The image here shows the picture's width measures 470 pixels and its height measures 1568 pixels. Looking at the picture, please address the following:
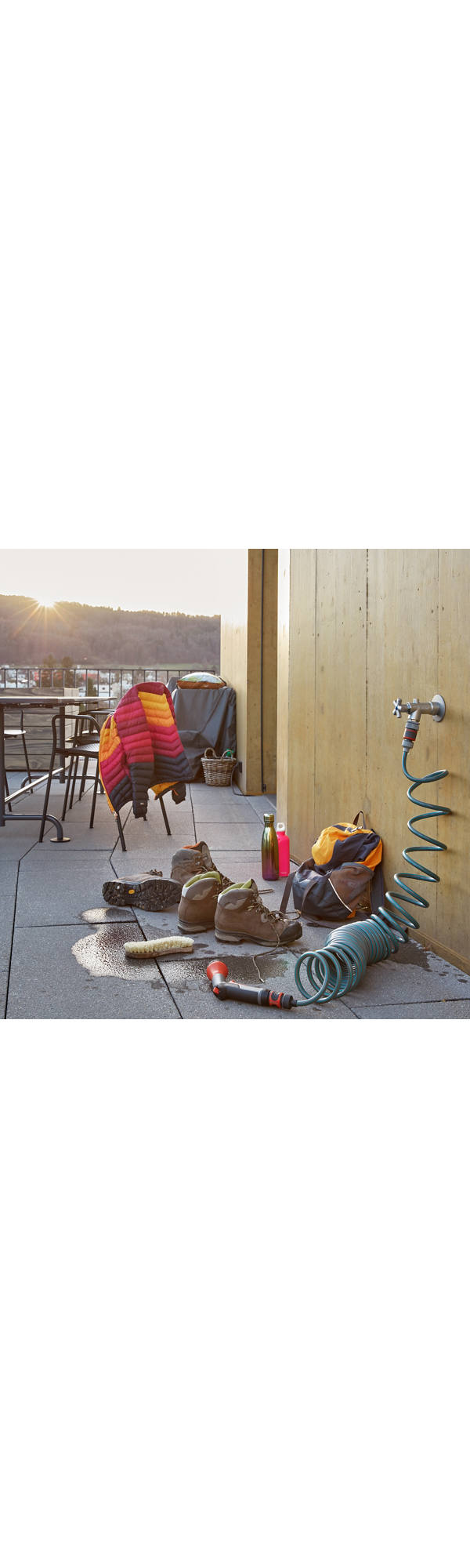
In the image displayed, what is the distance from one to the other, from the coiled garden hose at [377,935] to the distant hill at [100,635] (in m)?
7.98

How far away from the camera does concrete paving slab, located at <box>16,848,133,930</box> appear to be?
138 inches

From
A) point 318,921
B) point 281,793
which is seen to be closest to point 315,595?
point 281,793

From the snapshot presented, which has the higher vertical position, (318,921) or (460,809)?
(460,809)

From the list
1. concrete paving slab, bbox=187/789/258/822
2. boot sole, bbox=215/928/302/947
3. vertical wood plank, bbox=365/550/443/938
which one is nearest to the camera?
vertical wood plank, bbox=365/550/443/938

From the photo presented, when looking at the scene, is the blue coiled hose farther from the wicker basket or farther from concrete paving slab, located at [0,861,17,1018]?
the wicker basket

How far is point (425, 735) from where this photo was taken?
9.95ft

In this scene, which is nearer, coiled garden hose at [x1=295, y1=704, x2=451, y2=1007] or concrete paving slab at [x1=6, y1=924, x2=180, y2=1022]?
concrete paving slab at [x1=6, y1=924, x2=180, y2=1022]

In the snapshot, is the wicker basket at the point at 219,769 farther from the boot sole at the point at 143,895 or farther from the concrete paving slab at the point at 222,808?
the boot sole at the point at 143,895

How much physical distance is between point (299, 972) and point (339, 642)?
1630 millimetres

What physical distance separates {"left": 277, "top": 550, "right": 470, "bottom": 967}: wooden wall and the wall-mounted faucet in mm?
34

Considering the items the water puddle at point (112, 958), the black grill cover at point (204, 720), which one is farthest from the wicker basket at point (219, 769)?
the water puddle at point (112, 958)

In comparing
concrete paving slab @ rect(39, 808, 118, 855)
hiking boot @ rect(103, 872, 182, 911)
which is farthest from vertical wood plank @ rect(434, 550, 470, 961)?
concrete paving slab @ rect(39, 808, 118, 855)

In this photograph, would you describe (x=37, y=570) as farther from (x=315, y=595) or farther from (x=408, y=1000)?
(x=408, y=1000)

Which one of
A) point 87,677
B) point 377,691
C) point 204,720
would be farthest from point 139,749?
point 87,677
